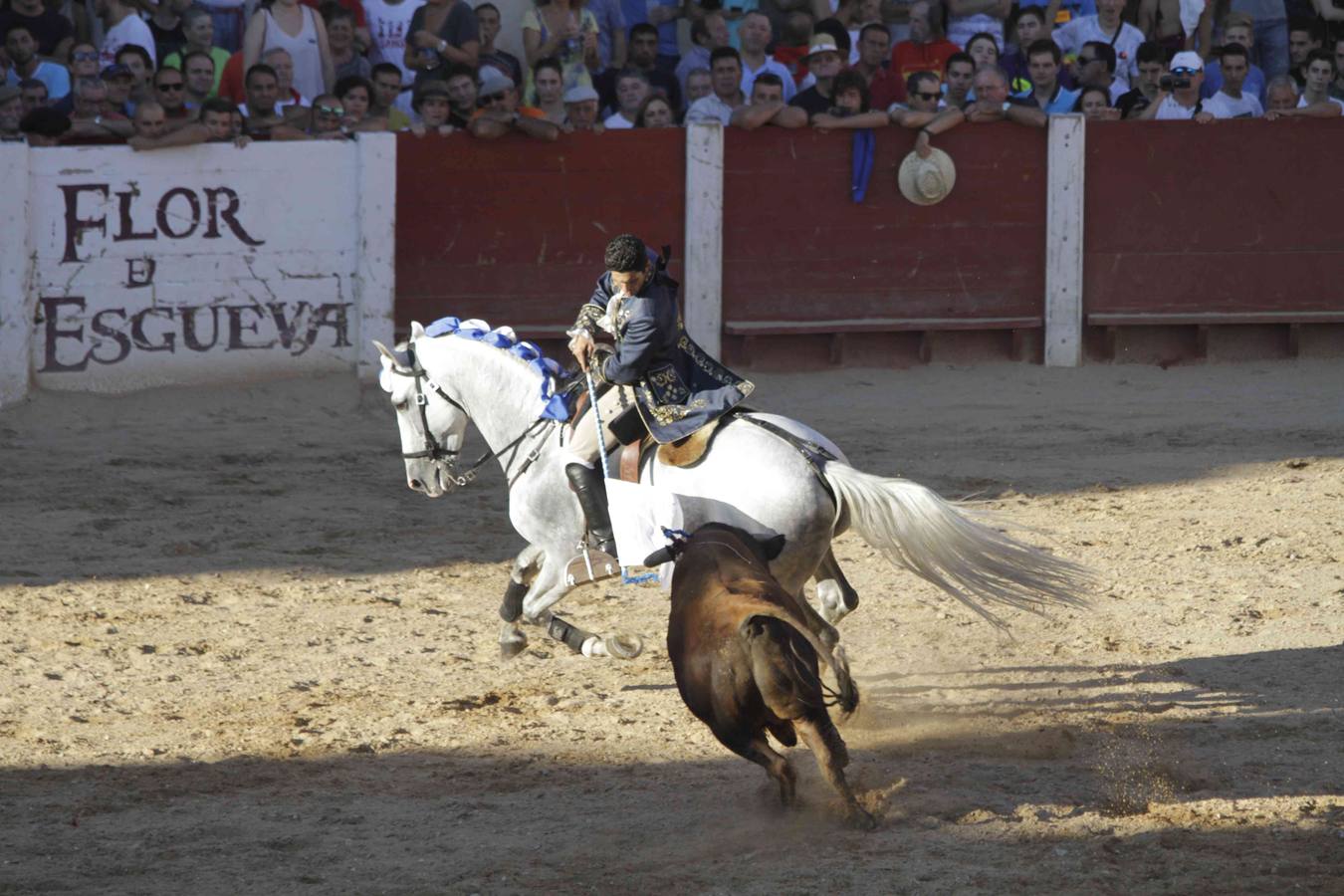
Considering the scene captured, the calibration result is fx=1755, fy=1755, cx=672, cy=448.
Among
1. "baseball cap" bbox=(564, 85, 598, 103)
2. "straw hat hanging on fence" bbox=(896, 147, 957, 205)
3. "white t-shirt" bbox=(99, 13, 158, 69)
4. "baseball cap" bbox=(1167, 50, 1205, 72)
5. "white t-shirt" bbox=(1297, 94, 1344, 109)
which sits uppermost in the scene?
Answer: "baseball cap" bbox=(1167, 50, 1205, 72)

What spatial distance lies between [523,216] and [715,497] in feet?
19.9

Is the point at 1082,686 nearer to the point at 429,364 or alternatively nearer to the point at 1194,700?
the point at 1194,700

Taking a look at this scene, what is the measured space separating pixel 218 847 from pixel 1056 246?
820 cm

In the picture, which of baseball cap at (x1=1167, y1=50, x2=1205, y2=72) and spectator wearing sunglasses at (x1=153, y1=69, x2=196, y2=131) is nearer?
spectator wearing sunglasses at (x1=153, y1=69, x2=196, y2=131)

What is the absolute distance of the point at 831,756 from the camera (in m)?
4.46

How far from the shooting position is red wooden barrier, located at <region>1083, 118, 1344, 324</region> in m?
11.5

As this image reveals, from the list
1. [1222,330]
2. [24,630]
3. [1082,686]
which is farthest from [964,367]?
[24,630]

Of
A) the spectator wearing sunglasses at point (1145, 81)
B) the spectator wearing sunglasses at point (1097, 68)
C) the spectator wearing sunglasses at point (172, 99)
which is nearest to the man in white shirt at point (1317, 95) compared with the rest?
the spectator wearing sunglasses at point (1145, 81)

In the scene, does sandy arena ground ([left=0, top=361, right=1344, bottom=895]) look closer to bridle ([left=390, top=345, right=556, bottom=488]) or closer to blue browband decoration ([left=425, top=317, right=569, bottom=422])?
bridle ([left=390, top=345, right=556, bottom=488])

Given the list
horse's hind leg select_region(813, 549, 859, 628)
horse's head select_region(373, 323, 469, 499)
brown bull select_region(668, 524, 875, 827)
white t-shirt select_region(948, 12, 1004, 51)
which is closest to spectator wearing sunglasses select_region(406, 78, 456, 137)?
white t-shirt select_region(948, 12, 1004, 51)

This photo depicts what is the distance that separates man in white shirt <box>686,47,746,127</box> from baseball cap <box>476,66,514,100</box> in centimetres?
118

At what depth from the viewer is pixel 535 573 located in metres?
6.34

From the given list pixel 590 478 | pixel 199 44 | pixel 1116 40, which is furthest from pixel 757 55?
pixel 590 478

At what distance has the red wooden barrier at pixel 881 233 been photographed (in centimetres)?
1130
